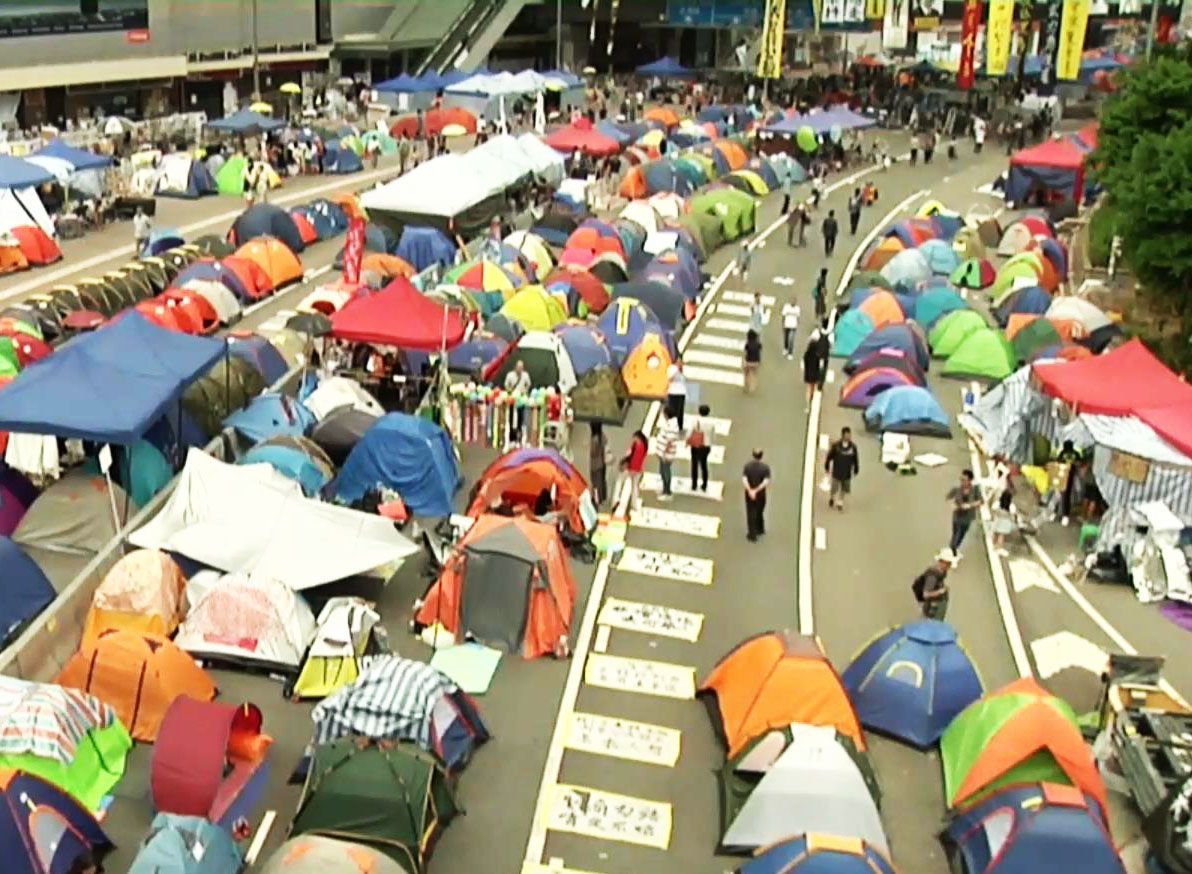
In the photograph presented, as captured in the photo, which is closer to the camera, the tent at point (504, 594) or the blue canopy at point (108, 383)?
the tent at point (504, 594)

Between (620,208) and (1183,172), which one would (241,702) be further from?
(620,208)

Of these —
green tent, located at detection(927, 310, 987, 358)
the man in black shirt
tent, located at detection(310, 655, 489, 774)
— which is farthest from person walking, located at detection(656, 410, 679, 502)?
green tent, located at detection(927, 310, 987, 358)

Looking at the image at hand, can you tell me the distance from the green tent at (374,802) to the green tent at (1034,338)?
1899 centimetres

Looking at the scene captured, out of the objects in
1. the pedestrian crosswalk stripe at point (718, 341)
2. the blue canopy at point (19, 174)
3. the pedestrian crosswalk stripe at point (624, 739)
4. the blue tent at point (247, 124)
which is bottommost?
the pedestrian crosswalk stripe at point (624, 739)

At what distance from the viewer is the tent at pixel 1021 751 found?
12930 mm

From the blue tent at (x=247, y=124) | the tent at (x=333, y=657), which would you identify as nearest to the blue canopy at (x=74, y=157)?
the blue tent at (x=247, y=124)

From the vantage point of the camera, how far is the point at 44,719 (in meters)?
13.0

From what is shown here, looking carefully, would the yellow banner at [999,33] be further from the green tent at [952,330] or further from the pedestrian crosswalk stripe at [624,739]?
the pedestrian crosswalk stripe at [624,739]

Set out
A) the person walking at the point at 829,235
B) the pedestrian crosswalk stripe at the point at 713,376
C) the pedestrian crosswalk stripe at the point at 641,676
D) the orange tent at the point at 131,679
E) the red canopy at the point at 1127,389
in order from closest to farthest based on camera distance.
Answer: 1. the orange tent at the point at 131,679
2. the pedestrian crosswalk stripe at the point at 641,676
3. the red canopy at the point at 1127,389
4. the pedestrian crosswalk stripe at the point at 713,376
5. the person walking at the point at 829,235

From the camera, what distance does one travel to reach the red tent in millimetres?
47469

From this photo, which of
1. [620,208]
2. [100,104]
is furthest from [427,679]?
[100,104]

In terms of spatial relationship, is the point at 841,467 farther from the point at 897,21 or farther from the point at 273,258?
the point at 897,21

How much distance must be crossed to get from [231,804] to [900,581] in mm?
9780

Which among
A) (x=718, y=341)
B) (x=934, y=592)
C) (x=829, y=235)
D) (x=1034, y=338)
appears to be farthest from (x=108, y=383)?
(x=829, y=235)
